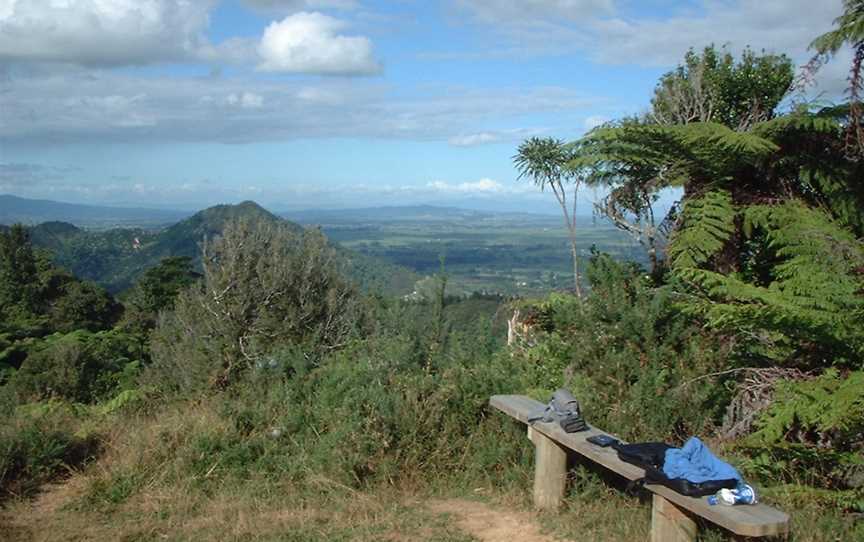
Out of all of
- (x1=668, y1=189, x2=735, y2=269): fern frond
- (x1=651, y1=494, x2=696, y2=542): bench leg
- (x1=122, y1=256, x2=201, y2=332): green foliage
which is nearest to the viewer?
(x1=651, y1=494, x2=696, y2=542): bench leg

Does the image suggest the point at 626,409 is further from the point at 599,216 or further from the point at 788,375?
the point at 599,216

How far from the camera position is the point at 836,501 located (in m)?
4.57

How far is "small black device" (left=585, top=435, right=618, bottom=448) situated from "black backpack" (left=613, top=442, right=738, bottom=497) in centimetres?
6

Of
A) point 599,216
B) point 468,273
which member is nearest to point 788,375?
point 599,216

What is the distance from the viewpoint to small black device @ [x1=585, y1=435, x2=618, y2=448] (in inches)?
192

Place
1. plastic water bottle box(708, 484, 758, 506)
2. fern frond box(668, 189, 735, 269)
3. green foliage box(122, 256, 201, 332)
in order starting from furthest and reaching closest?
green foliage box(122, 256, 201, 332)
fern frond box(668, 189, 735, 269)
plastic water bottle box(708, 484, 758, 506)

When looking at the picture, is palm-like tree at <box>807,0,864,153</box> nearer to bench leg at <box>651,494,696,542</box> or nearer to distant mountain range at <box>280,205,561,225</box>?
bench leg at <box>651,494,696,542</box>

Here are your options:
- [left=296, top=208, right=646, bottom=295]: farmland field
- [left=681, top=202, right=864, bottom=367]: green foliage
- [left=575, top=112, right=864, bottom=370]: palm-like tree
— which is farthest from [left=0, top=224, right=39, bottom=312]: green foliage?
[left=681, top=202, right=864, bottom=367]: green foliage

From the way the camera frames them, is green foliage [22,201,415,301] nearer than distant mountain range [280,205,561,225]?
Yes

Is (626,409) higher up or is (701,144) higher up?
(701,144)

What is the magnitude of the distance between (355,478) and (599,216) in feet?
14.8

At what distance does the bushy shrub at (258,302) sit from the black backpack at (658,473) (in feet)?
16.7

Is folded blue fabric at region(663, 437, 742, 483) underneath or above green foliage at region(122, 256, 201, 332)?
above

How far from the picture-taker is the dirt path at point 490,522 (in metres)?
4.94
